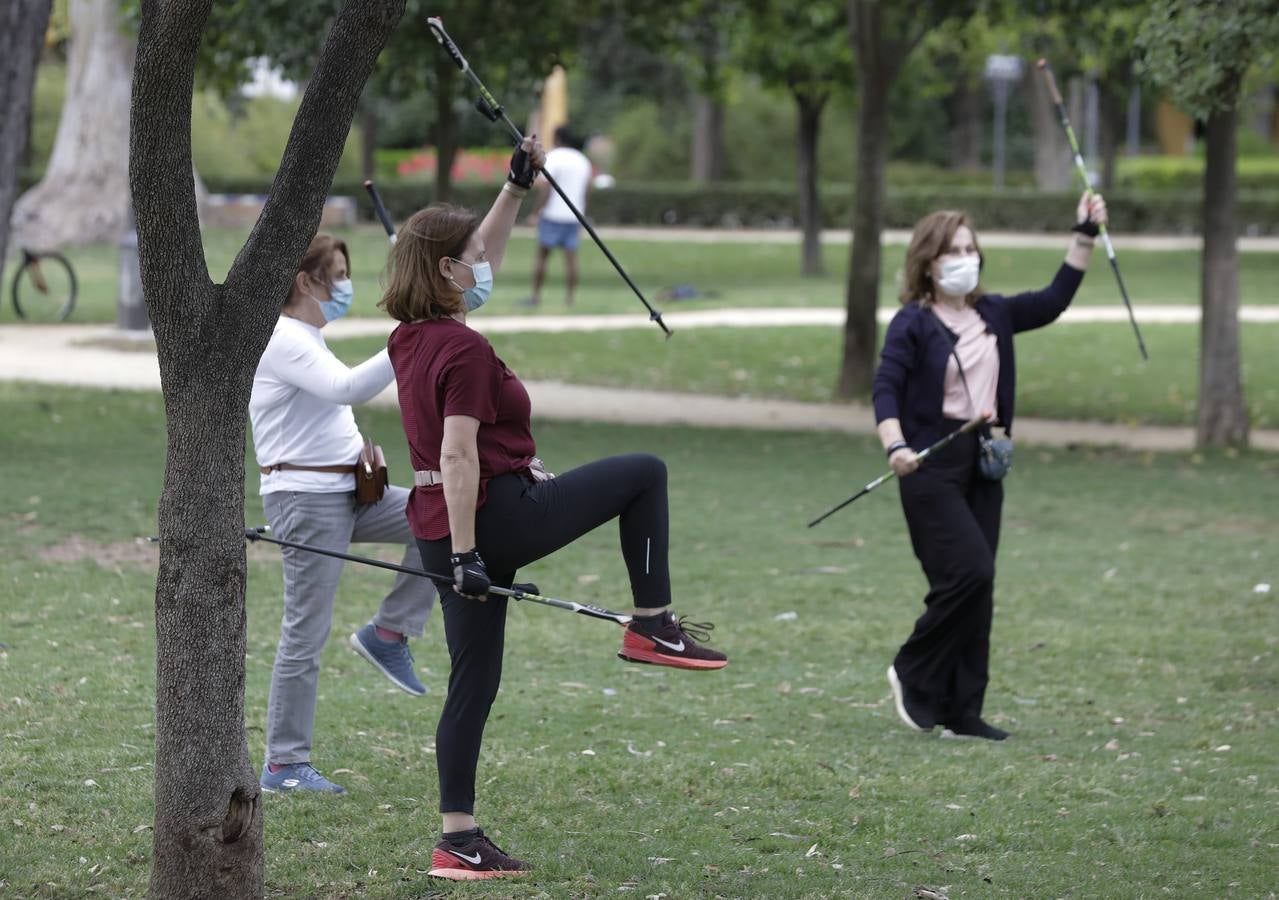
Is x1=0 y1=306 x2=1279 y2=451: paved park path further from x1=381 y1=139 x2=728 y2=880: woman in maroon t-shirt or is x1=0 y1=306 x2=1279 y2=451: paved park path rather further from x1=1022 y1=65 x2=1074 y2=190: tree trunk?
x1=1022 y1=65 x2=1074 y2=190: tree trunk

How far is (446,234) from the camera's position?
4.74m

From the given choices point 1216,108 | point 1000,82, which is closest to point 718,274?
point 1216,108

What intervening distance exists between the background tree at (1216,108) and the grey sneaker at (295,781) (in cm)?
506

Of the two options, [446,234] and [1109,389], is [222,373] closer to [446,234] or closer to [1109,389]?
[446,234]

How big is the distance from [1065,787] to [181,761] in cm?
303

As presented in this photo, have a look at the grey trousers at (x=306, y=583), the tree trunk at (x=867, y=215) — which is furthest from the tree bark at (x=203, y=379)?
the tree trunk at (x=867, y=215)

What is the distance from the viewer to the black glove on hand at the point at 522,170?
505 centimetres

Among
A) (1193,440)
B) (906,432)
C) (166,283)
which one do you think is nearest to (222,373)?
(166,283)

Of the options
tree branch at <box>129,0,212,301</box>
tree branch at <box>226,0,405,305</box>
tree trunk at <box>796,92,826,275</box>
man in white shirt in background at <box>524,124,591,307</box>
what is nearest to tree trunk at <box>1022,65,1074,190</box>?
tree trunk at <box>796,92,826,275</box>

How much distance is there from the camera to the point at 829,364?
18766 mm

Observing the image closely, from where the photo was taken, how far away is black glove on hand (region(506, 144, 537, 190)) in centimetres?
505

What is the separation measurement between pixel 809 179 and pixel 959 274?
73.2ft

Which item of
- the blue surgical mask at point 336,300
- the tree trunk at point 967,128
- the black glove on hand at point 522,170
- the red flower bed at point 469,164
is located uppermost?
the tree trunk at point 967,128

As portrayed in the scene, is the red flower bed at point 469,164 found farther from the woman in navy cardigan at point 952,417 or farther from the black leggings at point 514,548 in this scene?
the black leggings at point 514,548
